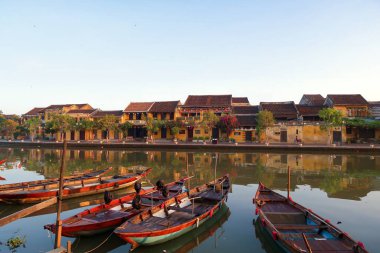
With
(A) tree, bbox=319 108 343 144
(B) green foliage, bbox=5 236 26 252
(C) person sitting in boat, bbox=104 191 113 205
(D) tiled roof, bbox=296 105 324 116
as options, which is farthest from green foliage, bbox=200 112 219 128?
(B) green foliage, bbox=5 236 26 252

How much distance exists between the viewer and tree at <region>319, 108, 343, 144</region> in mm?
36656

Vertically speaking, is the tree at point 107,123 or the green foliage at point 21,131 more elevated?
the tree at point 107,123

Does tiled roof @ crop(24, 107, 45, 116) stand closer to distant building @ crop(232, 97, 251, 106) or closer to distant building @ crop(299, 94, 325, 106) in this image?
distant building @ crop(232, 97, 251, 106)

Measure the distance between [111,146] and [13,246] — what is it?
32025 mm

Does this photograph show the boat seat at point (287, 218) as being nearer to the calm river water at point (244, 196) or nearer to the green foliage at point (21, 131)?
the calm river water at point (244, 196)

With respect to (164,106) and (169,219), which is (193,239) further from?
(164,106)

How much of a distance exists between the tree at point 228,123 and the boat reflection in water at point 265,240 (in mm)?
30074

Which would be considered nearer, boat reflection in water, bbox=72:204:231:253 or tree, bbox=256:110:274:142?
boat reflection in water, bbox=72:204:231:253

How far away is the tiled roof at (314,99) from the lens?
4810 cm

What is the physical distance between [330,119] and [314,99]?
14157 millimetres

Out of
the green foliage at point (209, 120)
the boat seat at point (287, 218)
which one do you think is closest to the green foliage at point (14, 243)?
the boat seat at point (287, 218)

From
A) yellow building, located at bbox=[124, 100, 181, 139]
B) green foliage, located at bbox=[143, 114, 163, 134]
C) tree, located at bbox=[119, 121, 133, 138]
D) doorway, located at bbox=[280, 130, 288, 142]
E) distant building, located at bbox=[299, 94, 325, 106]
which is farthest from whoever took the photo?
distant building, located at bbox=[299, 94, 325, 106]

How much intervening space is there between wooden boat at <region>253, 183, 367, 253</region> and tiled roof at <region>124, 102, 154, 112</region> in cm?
3931

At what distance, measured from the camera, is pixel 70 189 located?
1477 cm
